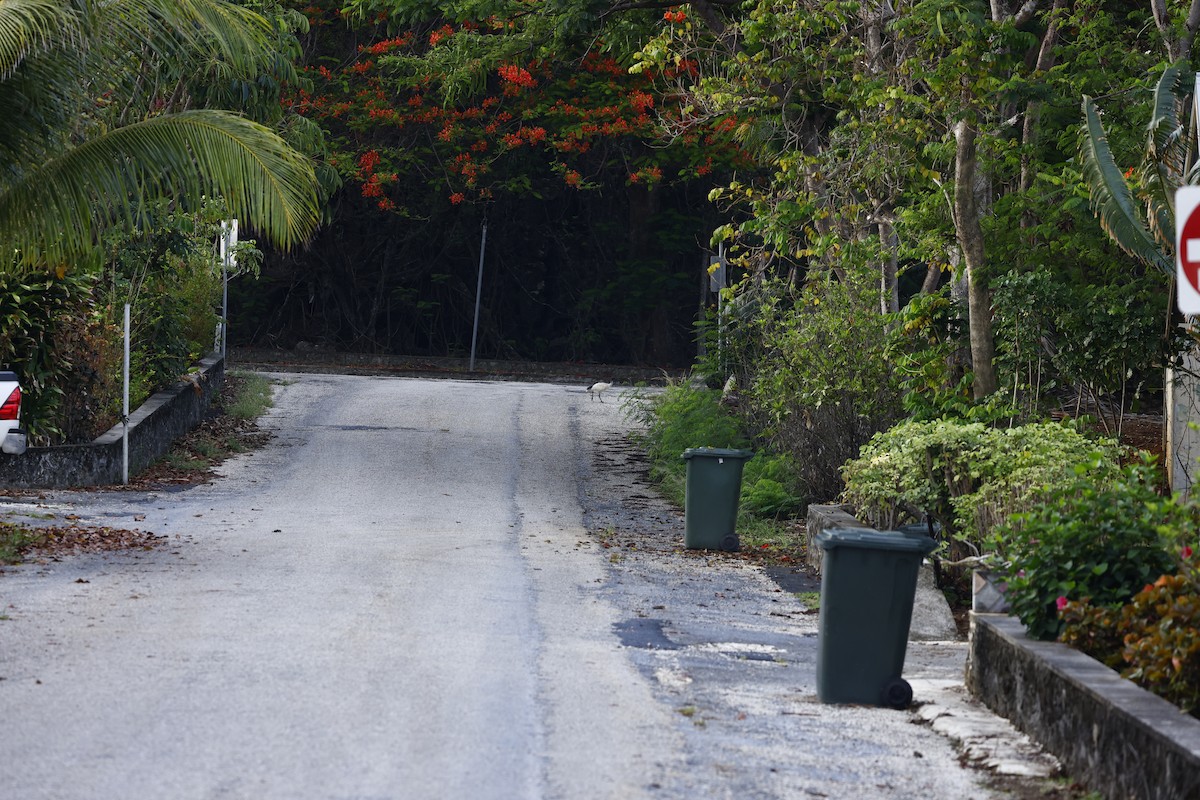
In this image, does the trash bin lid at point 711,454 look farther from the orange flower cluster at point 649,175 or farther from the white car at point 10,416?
the orange flower cluster at point 649,175

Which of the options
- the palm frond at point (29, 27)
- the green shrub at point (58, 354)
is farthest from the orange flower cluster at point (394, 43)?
the palm frond at point (29, 27)

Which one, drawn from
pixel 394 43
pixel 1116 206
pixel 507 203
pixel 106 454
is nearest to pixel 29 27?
pixel 106 454

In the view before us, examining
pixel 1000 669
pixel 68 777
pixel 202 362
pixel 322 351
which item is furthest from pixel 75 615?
pixel 322 351

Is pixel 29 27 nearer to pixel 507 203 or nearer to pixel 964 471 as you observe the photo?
pixel 964 471

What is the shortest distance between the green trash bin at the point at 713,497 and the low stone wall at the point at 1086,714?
5.69 m

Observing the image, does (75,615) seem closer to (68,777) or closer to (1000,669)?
(68,777)

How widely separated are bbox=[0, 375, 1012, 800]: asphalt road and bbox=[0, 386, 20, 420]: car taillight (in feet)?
2.74

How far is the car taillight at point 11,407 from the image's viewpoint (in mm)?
13922

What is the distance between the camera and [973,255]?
45.0 feet

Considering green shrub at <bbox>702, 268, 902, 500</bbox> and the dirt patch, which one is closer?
the dirt patch

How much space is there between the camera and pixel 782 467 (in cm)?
1661

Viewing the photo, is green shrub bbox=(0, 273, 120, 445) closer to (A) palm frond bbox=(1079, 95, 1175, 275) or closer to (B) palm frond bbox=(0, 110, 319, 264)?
(B) palm frond bbox=(0, 110, 319, 264)

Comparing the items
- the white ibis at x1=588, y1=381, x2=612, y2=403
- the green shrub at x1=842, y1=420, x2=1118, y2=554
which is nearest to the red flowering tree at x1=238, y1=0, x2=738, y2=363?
the white ibis at x1=588, y1=381, x2=612, y2=403

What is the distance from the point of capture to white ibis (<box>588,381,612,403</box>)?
2573 centimetres
